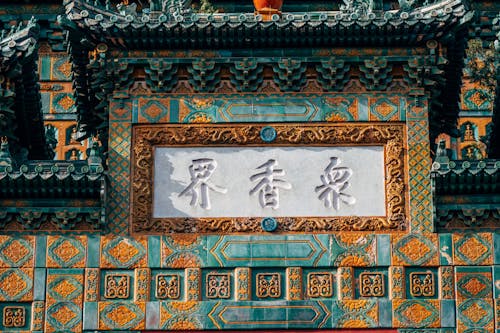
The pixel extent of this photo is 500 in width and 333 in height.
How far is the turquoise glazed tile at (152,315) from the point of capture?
26031 mm

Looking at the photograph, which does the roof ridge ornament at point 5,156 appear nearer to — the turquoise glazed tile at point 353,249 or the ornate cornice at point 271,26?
the ornate cornice at point 271,26

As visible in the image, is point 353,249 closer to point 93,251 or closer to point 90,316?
point 93,251

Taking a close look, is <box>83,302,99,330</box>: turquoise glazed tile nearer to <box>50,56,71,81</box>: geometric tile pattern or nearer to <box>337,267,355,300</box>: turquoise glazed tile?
<box>337,267,355,300</box>: turquoise glazed tile

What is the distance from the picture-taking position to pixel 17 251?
2658cm

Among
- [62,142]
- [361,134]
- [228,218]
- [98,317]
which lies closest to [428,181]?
[361,134]

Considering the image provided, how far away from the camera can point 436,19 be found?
27.0 metres

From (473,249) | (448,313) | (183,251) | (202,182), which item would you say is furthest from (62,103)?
(448,313)

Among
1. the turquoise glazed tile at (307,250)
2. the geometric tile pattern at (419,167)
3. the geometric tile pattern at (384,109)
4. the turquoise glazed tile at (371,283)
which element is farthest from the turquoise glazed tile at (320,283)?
the geometric tile pattern at (384,109)

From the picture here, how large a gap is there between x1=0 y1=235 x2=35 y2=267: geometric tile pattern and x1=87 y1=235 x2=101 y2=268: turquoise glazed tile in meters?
0.88

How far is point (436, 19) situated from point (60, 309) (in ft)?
24.3

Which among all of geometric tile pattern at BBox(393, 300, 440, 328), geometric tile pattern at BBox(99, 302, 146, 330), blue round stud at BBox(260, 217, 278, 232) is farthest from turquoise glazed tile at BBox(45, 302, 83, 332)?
geometric tile pattern at BBox(393, 300, 440, 328)

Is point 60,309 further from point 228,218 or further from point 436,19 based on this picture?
point 436,19

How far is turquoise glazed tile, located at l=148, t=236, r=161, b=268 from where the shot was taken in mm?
26391

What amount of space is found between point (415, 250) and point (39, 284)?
5.80 metres
